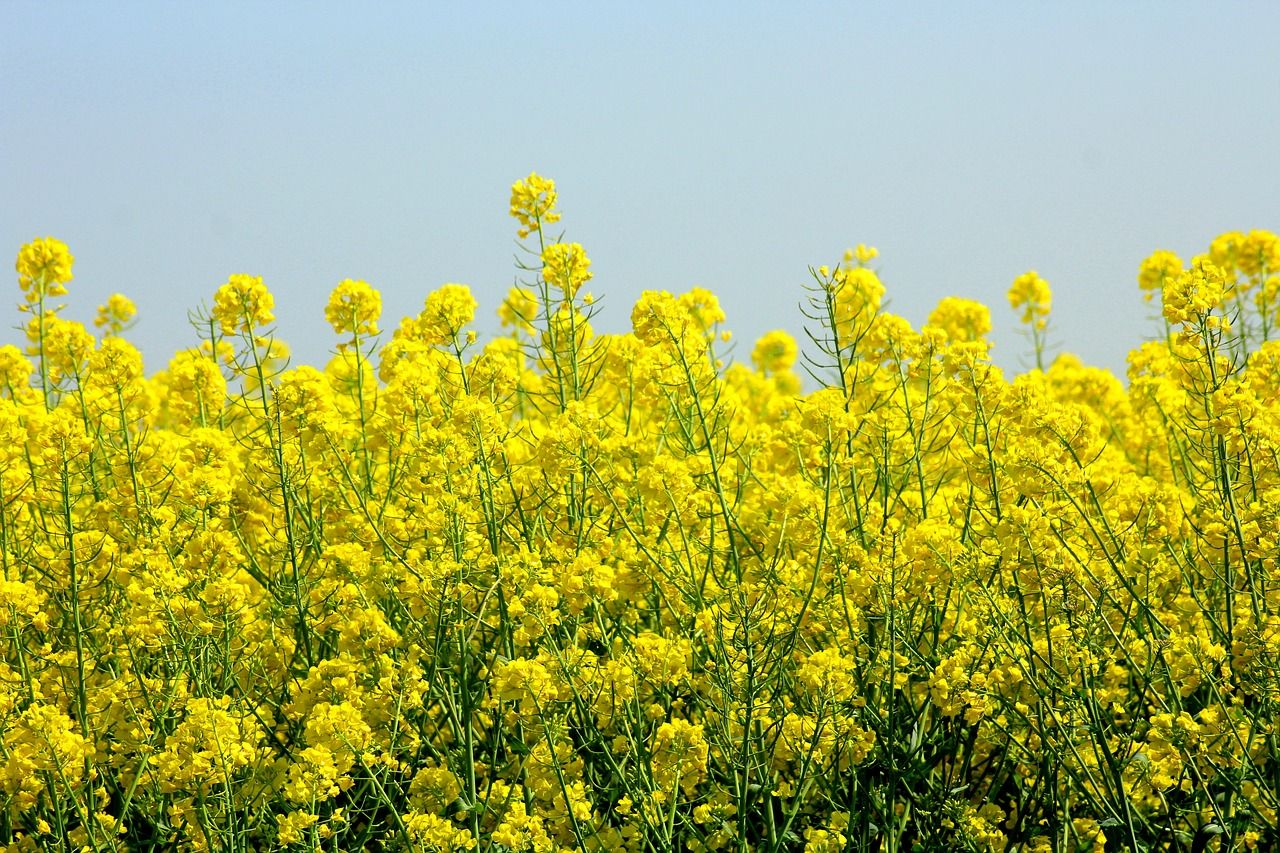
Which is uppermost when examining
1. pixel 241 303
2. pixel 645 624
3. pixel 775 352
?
pixel 775 352

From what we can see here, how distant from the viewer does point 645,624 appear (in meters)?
5.23

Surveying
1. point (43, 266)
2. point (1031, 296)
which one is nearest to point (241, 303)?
point (43, 266)

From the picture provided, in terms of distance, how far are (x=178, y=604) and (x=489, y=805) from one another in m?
0.99

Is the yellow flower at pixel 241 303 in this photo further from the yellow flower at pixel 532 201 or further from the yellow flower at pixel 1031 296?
the yellow flower at pixel 1031 296

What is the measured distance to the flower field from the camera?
138 inches

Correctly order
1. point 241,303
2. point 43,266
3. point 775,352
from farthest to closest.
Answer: point 775,352
point 43,266
point 241,303

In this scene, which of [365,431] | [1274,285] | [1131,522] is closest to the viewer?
[1131,522]

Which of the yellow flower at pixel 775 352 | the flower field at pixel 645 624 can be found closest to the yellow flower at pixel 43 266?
the flower field at pixel 645 624

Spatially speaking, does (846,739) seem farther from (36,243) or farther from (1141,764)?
(36,243)

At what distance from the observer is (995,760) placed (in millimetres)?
4516

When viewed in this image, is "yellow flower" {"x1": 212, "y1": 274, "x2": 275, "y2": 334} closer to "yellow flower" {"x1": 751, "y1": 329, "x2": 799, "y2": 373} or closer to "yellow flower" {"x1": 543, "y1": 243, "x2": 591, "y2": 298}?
"yellow flower" {"x1": 543, "y1": 243, "x2": 591, "y2": 298}

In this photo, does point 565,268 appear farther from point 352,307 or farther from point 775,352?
point 775,352

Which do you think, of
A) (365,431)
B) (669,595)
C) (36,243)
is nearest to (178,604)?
(669,595)

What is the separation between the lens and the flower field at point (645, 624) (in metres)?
3.51
